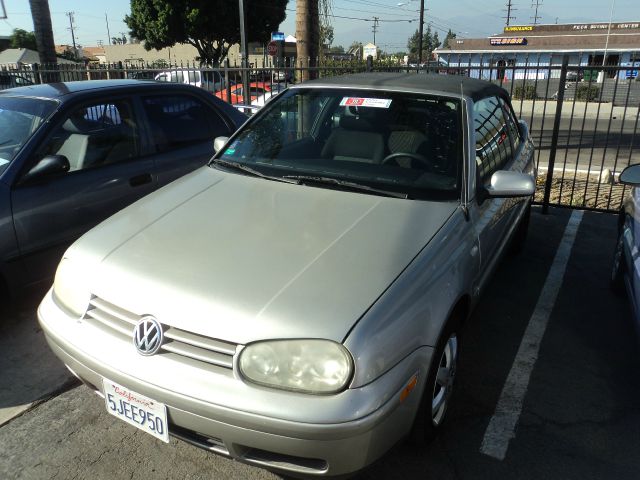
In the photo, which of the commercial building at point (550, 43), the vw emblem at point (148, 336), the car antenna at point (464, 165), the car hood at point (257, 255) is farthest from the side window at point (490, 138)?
the commercial building at point (550, 43)

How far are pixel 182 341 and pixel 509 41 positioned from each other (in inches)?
2637

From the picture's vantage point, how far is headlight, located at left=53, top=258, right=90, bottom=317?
7.56 ft

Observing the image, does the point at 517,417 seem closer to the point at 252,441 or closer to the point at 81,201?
the point at 252,441

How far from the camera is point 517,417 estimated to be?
2.79 metres

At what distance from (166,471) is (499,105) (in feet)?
11.2

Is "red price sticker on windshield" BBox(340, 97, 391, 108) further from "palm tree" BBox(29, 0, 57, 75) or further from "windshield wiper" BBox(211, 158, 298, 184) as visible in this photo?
"palm tree" BBox(29, 0, 57, 75)

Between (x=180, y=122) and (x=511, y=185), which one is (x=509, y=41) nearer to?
(x=180, y=122)

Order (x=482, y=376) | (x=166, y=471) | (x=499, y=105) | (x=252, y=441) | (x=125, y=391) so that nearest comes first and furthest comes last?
(x=252, y=441)
(x=125, y=391)
(x=166, y=471)
(x=482, y=376)
(x=499, y=105)

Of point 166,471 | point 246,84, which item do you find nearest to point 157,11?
point 246,84

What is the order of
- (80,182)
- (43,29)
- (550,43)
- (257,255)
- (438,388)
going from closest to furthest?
1. (257,255)
2. (438,388)
3. (80,182)
4. (43,29)
5. (550,43)

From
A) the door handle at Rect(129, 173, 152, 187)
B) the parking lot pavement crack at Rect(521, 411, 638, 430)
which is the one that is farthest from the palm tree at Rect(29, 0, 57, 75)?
the parking lot pavement crack at Rect(521, 411, 638, 430)

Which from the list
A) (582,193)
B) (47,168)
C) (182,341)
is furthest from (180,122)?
(582,193)

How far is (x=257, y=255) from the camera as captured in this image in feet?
7.44

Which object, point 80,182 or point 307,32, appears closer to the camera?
point 80,182
